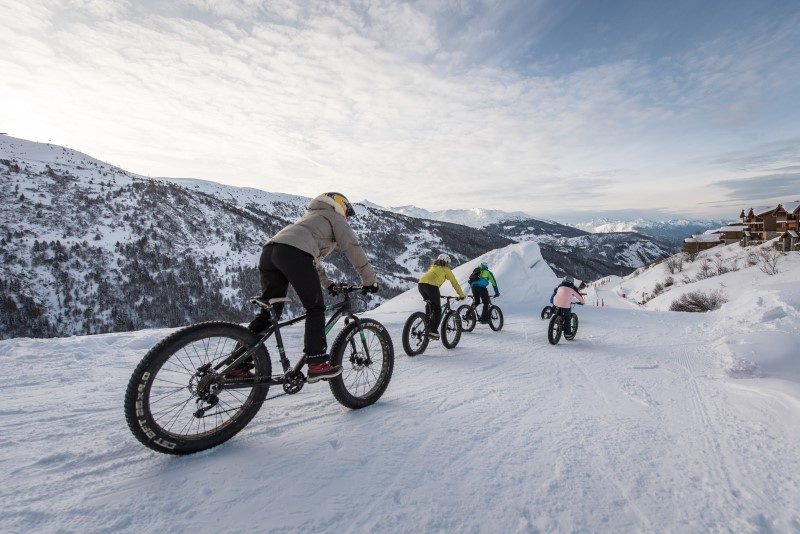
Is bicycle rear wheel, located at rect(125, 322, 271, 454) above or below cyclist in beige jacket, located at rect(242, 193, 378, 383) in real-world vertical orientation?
below

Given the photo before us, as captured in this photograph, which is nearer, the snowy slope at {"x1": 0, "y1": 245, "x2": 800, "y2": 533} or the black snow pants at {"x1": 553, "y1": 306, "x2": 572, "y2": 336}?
the snowy slope at {"x1": 0, "y1": 245, "x2": 800, "y2": 533}

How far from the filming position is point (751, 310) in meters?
8.50

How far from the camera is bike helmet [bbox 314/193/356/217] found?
3.98 m

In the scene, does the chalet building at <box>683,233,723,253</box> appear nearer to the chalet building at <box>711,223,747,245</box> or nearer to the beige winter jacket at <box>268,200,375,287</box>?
the chalet building at <box>711,223,747,245</box>

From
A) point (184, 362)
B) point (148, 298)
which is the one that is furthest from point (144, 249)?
point (184, 362)

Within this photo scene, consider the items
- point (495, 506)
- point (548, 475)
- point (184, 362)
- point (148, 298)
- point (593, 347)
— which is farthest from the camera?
point (148, 298)

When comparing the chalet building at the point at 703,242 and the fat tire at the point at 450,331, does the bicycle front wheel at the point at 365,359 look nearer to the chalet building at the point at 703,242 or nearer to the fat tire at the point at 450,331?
the fat tire at the point at 450,331

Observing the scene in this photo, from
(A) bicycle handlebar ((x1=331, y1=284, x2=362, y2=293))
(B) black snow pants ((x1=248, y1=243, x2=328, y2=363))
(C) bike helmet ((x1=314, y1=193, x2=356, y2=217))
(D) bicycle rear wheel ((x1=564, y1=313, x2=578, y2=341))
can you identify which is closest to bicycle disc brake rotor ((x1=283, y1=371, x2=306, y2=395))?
(B) black snow pants ((x1=248, y1=243, x2=328, y2=363))

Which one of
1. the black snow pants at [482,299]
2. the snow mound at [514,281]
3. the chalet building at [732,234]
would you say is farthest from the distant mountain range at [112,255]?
the chalet building at [732,234]

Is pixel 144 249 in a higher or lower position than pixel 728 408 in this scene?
higher

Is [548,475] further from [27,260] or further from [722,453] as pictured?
[27,260]

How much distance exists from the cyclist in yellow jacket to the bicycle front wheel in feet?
10.1

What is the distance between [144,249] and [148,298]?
1263 cm

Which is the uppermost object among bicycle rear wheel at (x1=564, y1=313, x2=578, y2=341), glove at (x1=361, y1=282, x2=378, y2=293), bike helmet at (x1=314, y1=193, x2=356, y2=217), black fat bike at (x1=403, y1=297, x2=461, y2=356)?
bike helmet at (x1=314, y1=193, x2=356, y2=217)
